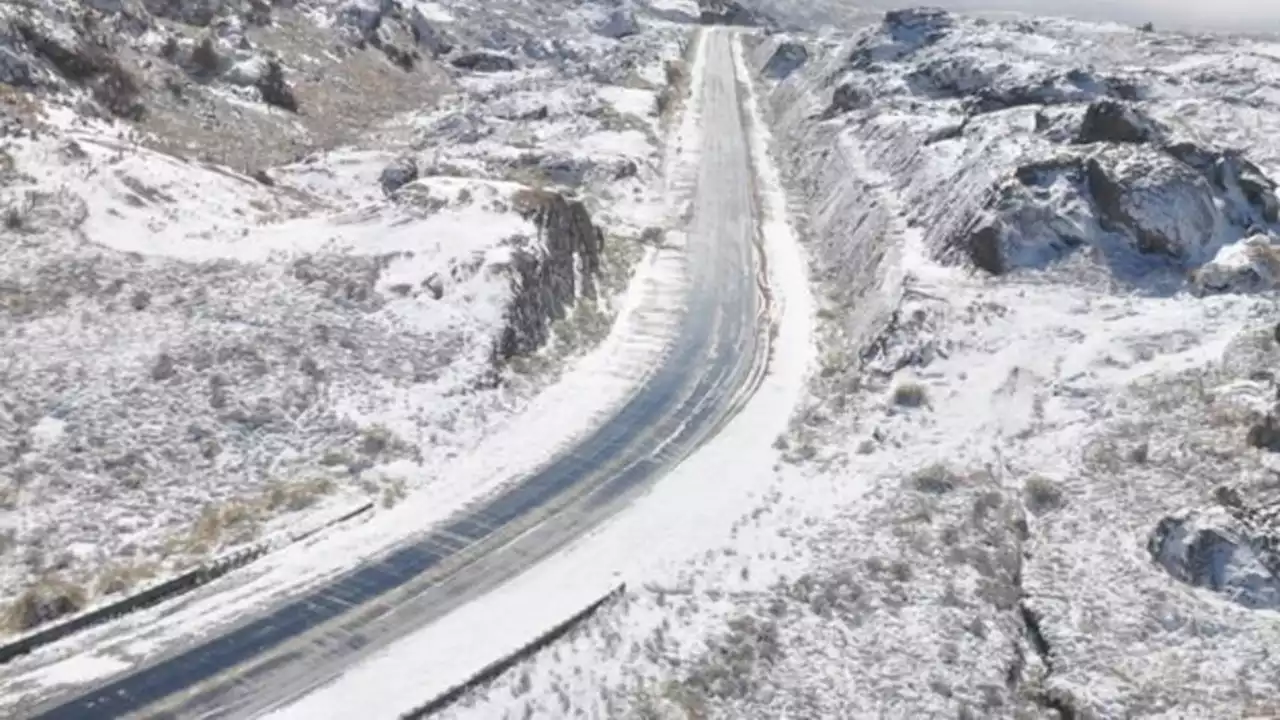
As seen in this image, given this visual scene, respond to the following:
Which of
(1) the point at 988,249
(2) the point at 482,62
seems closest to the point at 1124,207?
(1) the point at 988,249

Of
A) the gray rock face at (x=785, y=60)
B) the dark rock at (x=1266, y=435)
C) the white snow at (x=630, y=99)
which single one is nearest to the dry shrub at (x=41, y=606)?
the dark rock at (x=1266, y=435)

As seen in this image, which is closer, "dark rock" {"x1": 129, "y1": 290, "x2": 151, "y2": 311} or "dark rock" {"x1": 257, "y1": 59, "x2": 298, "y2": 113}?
"dark rock" {"x1": 129, "y1": 290, "x2": 151, "y2": 311}

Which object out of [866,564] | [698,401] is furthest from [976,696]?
[698,401]

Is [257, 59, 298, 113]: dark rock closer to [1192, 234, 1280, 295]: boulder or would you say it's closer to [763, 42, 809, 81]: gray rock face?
[1192, 234, 1280, 295]: boulder

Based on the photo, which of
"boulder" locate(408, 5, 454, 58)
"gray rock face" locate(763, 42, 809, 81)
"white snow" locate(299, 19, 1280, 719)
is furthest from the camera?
"gray rock face" locate(763, 42, 809, 81)

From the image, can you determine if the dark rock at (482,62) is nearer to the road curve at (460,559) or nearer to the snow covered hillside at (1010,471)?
the snow covered hillside at (1010,471)

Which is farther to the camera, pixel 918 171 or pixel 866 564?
pixel 918 171

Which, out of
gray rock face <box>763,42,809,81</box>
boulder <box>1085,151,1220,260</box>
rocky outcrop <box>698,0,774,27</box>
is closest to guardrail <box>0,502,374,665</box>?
boulder <box>1085,151,1220,260</box>

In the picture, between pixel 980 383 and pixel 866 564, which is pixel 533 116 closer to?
pixel 980 383
